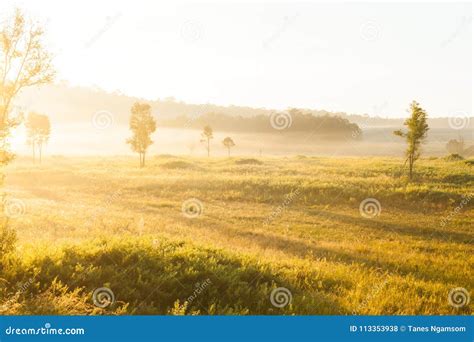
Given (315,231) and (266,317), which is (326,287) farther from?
(315,231)

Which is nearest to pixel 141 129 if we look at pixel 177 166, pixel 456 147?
pixel 177 166

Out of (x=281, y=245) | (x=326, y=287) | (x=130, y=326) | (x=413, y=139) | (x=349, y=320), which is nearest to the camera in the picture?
(x=130, y=326)

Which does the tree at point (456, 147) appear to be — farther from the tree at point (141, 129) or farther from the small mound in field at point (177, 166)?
the tree at point (141, 129)

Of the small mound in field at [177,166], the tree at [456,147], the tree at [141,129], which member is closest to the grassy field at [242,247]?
Result: the small mound in field at [177,166]

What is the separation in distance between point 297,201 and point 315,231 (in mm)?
12925

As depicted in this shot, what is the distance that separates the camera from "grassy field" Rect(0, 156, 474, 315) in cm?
1160

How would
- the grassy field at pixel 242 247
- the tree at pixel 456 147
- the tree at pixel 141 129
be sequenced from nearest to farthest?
1. the grassy field at pixel 242 247
2. the tree at pixel 141 129
3. the tree at pixel 456 147

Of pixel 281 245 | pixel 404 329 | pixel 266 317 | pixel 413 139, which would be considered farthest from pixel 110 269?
pixel 413 139

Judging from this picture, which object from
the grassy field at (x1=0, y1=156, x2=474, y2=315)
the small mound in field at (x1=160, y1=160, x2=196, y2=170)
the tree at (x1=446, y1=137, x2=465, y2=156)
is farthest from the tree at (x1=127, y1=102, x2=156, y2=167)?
the tree at (x1=446, y1=137, x2=465, y2=156)

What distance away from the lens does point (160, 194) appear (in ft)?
148

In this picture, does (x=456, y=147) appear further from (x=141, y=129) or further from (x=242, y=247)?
(x=242, y=247)

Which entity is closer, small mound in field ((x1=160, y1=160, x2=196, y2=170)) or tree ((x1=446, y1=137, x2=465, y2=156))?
small mound in field ((x1=160, y1=160, x2=196, y2=170))

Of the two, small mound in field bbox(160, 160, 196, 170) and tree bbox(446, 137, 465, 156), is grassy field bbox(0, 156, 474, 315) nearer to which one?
small mound in field bbox(160, 160, 196, 170)

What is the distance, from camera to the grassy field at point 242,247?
11.6 metres
